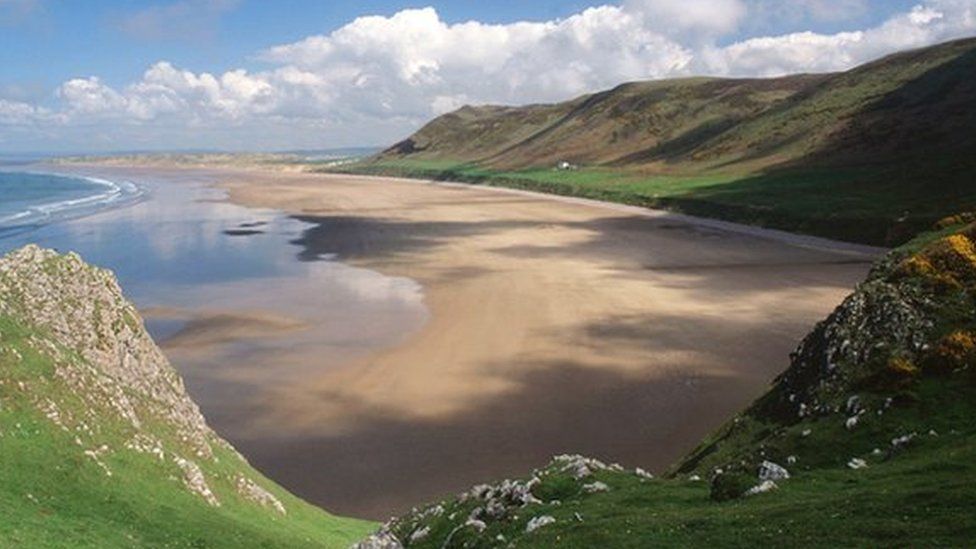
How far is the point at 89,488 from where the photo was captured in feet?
73.0

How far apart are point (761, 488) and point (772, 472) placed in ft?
7.45

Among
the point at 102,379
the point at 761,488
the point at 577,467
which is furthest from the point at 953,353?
the point at 102,379

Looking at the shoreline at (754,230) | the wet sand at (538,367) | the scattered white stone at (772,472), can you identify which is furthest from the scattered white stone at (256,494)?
the shoreline at (754,230)

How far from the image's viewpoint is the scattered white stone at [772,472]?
21.9m

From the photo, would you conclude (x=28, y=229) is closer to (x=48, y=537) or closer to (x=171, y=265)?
(x=171, y=265)

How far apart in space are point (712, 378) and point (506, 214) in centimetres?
10805

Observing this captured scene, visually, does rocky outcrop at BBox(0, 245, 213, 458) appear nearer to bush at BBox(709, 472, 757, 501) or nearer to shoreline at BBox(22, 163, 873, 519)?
shoreline at BBox(22, 163, 873, 519)

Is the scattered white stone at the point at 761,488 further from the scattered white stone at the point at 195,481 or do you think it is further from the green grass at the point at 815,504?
the scattered white stone at the point at 195,481

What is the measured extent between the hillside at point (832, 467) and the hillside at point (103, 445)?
5.41 metres

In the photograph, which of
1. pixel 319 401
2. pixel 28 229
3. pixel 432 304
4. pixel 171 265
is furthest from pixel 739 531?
pixel 28 229

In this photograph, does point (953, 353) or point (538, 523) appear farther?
point (953, 353)

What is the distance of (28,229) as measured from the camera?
123 meters

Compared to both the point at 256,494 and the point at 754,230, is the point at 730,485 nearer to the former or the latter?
the point at 256,494

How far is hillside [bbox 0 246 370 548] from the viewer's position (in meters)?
20.9
